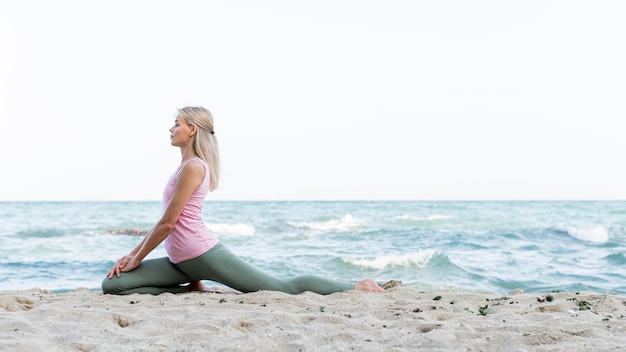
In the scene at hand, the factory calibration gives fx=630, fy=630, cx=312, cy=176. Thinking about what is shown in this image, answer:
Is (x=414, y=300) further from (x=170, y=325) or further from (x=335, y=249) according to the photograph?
A: (x=335, y=249)

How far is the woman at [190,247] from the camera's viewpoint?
500 centimetres

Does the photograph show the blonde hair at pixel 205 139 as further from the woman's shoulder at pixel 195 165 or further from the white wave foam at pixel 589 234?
the white wave foam at pixel 589 234

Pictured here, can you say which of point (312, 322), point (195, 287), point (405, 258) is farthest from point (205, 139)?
point (405, 258)

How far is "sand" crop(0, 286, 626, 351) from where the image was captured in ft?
10.9

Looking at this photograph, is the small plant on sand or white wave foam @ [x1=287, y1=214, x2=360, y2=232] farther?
white wave foam @ [x1=287, y1=214, x2=360, y2=232]

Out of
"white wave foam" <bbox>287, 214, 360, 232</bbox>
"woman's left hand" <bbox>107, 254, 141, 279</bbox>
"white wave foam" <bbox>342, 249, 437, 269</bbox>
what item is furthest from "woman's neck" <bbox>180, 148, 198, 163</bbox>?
"white wave foam" <bbox>287, 214, 360, 232</bbox>

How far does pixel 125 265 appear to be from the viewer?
17.2ft

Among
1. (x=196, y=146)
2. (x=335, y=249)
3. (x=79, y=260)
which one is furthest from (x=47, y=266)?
(x=196, y=146)

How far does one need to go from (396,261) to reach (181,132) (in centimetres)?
667

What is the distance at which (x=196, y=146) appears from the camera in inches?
203

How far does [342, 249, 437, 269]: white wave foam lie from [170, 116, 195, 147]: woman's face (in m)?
6.07

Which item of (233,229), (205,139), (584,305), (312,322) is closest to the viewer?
(312,322)

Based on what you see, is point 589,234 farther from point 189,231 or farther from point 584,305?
point 189,231

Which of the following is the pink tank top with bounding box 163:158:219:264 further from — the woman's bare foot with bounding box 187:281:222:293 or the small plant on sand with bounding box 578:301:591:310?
the small plant on sand with bounding box 578:301:591:310
